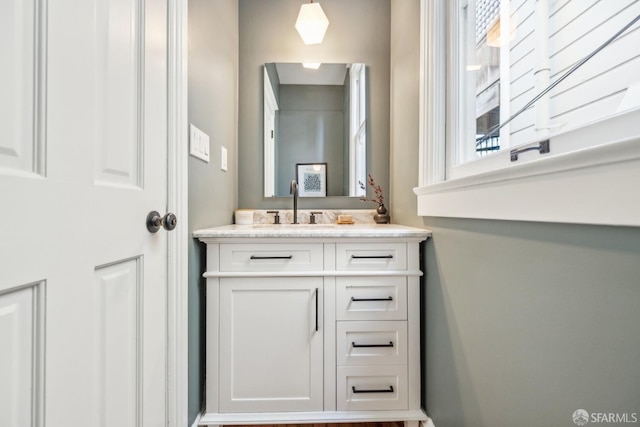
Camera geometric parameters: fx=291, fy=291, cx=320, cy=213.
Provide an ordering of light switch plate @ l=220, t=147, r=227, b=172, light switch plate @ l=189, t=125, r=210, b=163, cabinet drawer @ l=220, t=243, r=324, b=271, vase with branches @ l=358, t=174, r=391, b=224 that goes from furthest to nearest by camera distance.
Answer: vase with branches @ l=358, t=174, r=391, b=224 → light switch plate @ l=220, t=147, r=227, b=172 → cabinet drawer @ l=220, t=243, r=324, b=271 → light switch plate @ l=189, t=125, r=210, b=163

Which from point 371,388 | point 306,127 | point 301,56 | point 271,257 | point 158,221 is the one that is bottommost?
point 371,388

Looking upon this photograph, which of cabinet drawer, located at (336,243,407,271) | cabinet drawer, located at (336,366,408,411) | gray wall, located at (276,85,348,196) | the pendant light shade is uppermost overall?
the pendant light shade

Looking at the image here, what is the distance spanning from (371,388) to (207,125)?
4.29ft

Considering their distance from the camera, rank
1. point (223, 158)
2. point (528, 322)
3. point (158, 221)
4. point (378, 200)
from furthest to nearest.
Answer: point (378, 200)
point (223, 158)
point (158, 221)
point (528, 322)

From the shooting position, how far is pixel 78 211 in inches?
21.6

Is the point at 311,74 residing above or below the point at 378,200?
above

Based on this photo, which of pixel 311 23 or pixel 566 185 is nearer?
pixel 566 185

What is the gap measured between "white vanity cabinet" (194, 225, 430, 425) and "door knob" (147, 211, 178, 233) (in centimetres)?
29

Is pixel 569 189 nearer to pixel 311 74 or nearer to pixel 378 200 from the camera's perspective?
pixel 378 200

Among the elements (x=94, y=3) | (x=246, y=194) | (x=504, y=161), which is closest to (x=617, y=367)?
(x=504, y=161)

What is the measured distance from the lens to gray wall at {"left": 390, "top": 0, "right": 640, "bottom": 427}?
0.50 meters

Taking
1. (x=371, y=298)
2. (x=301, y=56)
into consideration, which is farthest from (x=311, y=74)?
(x=371, y=298)

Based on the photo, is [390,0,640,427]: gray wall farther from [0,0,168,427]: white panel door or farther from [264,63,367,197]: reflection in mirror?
[0,0,168,427]: white panel door

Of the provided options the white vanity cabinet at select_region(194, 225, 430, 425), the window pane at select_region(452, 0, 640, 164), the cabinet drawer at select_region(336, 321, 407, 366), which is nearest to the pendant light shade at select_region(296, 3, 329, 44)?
the window pane at select_region(452, 0, 640, 164)
